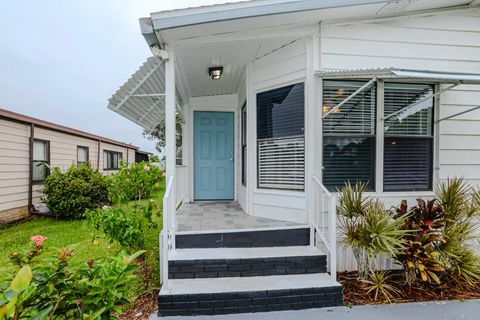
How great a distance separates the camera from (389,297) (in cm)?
298

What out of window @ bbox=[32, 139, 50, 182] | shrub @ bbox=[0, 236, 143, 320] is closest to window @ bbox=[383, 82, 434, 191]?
shrub @ bbox=[0, 236, 143, 320]

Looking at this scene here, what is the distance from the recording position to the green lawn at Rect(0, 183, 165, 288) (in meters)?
3.82

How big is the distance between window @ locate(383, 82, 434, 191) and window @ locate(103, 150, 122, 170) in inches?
483

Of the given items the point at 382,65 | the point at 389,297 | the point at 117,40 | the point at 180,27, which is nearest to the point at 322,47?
the point at 382,65

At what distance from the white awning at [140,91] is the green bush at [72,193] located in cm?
324

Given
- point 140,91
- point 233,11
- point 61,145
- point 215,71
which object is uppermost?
point 233,11

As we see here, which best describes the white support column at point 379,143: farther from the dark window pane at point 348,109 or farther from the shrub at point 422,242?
the shrub at point 422,242

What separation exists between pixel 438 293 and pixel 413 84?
2806 mm

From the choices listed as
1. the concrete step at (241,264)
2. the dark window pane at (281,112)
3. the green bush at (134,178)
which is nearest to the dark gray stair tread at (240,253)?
the concrete step at (241,264)

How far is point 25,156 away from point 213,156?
524cm

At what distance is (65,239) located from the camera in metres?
5.07

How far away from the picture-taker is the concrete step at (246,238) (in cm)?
337

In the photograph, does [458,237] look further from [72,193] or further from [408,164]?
[72,193]

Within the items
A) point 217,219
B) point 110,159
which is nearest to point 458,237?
point 217,219
